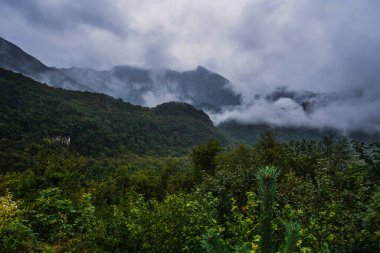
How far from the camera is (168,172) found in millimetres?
71625

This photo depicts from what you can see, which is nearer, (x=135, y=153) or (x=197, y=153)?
(x=197, y=153)

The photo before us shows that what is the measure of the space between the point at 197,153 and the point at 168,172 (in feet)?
55.7

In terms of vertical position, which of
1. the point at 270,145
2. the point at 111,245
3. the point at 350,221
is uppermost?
the point at 270,145

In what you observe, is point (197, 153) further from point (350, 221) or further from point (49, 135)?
point (49, 135)

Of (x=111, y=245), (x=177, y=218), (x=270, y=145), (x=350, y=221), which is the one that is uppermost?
(x=270, y=145)

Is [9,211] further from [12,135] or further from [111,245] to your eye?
[12,135]

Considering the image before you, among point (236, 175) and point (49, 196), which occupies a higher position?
point (236, 175)

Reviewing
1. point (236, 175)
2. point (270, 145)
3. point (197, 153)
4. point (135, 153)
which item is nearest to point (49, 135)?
point (135, 153)

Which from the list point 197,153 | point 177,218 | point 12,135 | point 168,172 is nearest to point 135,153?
point 12,135

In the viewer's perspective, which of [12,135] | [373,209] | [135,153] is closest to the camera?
[373,209]

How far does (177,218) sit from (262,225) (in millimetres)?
8228

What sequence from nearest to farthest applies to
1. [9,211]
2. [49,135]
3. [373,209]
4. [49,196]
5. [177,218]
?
[373,209]
[177,218]
[9,211]
[49,196]
[49,135]

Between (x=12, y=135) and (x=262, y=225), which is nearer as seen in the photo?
(x=262, y=225)

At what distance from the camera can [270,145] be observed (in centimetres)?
4572
